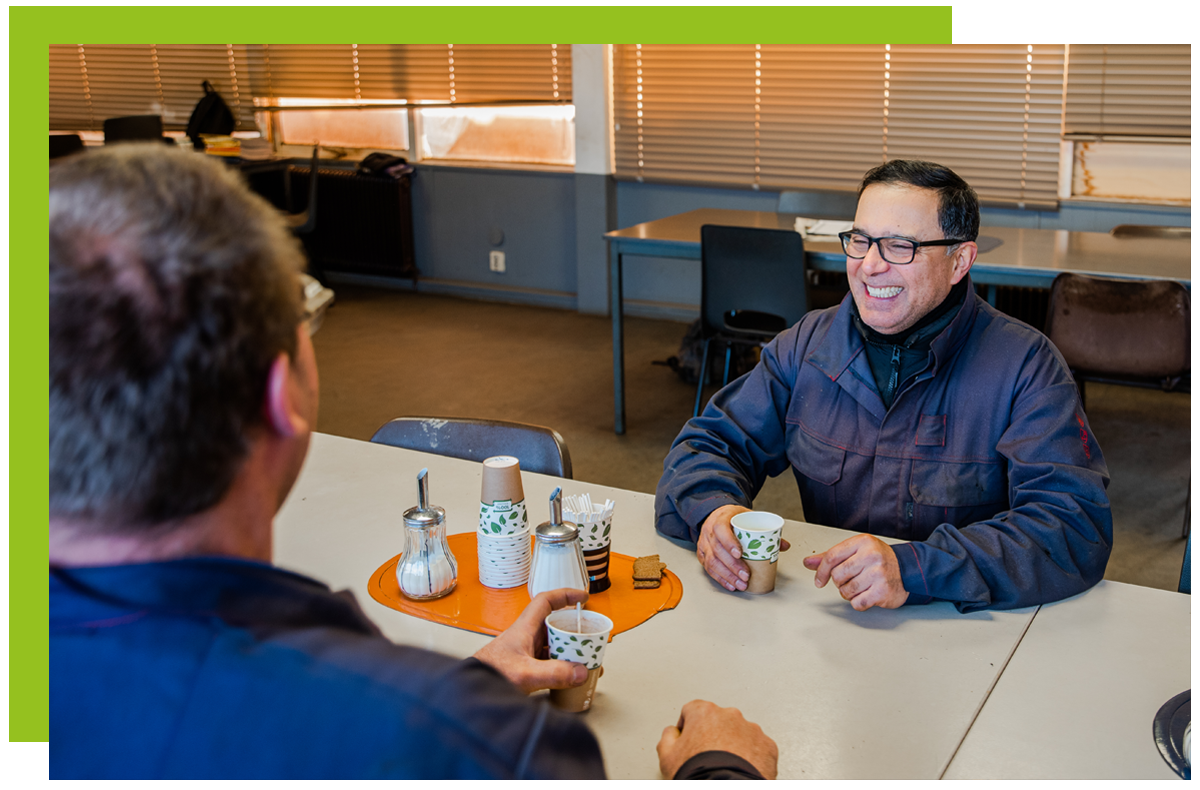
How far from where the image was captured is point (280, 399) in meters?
0.69

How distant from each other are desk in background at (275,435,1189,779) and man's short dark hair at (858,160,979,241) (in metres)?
0.57

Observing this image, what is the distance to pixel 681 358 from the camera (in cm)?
501

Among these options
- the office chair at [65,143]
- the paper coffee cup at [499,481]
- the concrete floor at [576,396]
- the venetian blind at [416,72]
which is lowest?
the concrete floor at [576,396]

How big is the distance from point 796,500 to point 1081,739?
2464mm

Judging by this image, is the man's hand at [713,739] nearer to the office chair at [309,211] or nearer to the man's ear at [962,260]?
the man's ear at [962,260]

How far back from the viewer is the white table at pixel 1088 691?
1.13m

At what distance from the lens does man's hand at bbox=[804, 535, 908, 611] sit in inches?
56.8

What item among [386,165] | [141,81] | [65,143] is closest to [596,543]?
[386,165]

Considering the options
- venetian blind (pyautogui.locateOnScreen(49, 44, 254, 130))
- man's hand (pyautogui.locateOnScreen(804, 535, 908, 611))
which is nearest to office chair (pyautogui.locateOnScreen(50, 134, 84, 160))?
venetian blind (pyautogui.locateOnScreen(49, 44, 254, 130))

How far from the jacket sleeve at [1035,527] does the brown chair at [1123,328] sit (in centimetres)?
180

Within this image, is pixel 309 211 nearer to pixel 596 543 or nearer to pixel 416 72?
pixel 416 72

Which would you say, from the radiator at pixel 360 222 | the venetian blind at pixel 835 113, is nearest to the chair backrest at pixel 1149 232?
the venetian blind at pixel 835 113

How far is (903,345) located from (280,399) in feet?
4.44

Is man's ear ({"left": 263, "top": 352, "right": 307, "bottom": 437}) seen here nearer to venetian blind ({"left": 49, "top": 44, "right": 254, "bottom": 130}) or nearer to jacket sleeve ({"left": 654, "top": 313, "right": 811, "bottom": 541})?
jacket sleeve ({"left": 654, "top": 313, "right": 811, "bottom": 541})
